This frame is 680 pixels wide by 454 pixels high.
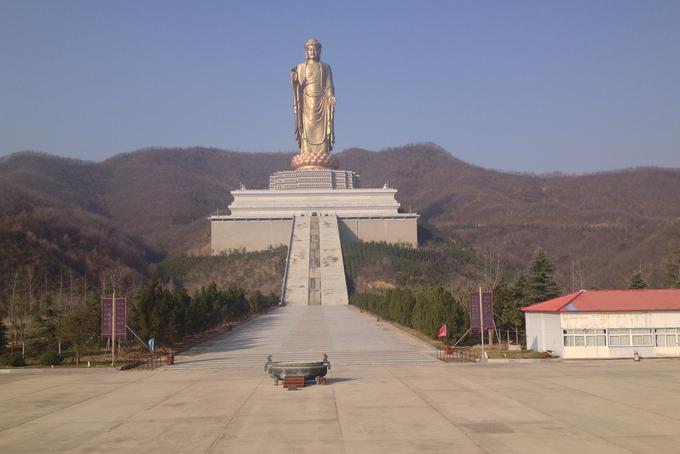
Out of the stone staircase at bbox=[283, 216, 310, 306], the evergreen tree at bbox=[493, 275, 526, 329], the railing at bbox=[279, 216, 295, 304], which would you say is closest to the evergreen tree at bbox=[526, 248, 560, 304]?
the evergreen tree at bbox=[493, 275, 526, 329]

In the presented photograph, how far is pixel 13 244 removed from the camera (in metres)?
43.8

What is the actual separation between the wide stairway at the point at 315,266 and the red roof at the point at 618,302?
23.7 meters

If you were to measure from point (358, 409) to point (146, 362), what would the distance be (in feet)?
31.6

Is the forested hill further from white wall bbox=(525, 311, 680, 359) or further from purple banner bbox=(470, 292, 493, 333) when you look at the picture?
white wall bbox=(525, 311, 680, 359)

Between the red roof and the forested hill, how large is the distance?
23.1 meters

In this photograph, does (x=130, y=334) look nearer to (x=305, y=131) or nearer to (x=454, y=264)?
(x=454, y=264)

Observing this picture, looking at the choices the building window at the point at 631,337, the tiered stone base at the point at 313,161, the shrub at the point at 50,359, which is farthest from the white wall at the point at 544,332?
the tiered stone base at the point at 313,161

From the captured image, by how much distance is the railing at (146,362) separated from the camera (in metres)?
19.3

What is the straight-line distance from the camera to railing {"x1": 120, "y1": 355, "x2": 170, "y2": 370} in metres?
19.3

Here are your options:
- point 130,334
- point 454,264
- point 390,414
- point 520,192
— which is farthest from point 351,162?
point 390,414

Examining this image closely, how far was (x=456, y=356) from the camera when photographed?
67.9 ft

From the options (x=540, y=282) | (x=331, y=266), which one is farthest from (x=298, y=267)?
(x=540, y=282)

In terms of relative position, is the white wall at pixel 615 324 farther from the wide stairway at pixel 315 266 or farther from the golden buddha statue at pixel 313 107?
the golden buddha statue at pixel 313 107

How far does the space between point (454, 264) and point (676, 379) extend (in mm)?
35054
